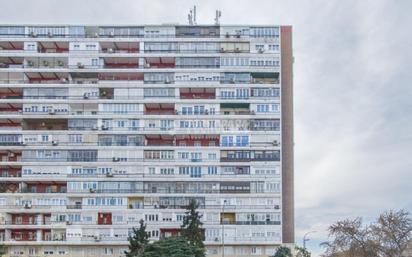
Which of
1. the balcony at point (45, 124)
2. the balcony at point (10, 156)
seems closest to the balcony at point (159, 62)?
the balcony at point (45, 124)

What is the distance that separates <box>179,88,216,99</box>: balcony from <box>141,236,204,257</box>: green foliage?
50.6 metres

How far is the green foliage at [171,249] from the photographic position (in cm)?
6312

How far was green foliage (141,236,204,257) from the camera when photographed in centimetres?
6312

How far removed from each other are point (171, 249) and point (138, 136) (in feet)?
165

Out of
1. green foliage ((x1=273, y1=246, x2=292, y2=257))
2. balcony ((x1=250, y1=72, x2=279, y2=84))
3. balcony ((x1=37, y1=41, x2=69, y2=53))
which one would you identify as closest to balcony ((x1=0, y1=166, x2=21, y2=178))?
balcony ((x1=37, y1=41, x2=69, y2=53))

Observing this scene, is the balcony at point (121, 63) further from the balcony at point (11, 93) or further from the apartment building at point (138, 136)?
the balcony at point (11, 93)

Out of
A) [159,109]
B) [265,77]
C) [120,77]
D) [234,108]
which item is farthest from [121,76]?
[265,77]

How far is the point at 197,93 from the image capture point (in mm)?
115062

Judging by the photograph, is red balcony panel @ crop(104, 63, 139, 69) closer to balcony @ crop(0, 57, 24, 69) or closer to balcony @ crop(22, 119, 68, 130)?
balcony @ crop(22, 119, 68, 130)

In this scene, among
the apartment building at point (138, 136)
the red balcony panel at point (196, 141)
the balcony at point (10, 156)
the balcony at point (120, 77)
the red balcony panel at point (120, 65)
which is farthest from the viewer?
the red balcony panel at point (120, 65)

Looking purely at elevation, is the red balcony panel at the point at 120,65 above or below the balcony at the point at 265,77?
above

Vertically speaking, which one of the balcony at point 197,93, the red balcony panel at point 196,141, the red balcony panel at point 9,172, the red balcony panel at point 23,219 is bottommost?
the red balcony panel at point 23,219

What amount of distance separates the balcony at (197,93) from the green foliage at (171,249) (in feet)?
166

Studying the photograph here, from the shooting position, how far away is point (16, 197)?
11025cm
